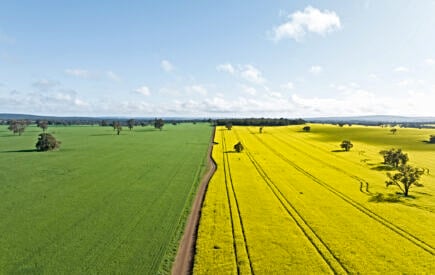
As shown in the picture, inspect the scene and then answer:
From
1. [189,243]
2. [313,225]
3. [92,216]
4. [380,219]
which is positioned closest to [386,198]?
[380,219]

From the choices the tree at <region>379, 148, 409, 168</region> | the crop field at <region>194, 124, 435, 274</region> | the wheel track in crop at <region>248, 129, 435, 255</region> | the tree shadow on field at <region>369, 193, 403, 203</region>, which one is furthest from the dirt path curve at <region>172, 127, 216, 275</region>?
the tree at <region>379, 148, 409, 168</region>

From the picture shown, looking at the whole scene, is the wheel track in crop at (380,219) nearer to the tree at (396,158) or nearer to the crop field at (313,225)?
the crop field at (313,225)

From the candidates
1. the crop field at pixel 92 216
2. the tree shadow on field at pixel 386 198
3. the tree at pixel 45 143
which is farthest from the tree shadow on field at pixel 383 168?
the tree at pixel 45 143

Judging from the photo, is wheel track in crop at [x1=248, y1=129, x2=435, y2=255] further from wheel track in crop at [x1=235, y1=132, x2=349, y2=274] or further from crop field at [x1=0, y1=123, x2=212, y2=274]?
crop field at [x1=0, y1=123, x2=212, y2=274]

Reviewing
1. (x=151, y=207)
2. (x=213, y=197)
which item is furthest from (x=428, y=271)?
(x=151, y=207)

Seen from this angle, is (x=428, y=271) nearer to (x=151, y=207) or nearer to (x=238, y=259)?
(x=238, y=259)
